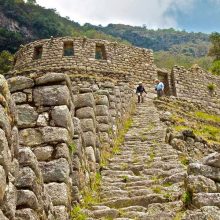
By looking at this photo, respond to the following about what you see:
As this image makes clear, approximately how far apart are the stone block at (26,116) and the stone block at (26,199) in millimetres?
1876

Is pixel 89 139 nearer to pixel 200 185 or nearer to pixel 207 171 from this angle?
pixel 207 171

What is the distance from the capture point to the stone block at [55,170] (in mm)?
5988

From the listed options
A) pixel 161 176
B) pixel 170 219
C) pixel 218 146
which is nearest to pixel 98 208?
pixel 170 219

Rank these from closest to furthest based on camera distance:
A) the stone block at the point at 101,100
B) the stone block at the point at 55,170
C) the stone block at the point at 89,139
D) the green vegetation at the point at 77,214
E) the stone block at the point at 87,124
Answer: the stone block at the point at 55,170 → the green vegetation at the point at 77,214 → the stone block at the point at 89,139 → the stone block at the point at 87,124 → the stone block at the point at 101,100

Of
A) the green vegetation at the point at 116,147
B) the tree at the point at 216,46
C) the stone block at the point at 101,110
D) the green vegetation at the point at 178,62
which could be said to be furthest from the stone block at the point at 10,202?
the green vegetation at the point at 178,62

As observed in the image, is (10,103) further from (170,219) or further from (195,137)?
(195,137)

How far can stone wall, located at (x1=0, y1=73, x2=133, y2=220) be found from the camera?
4.10 m

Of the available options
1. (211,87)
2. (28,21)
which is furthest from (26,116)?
(28,21)

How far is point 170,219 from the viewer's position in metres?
6.01

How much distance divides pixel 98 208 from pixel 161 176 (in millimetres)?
2017

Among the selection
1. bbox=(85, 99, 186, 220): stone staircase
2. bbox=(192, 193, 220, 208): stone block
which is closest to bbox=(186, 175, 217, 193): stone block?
bbox=(192, 193, 220, 208): stone block

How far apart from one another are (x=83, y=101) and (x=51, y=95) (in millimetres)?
2608

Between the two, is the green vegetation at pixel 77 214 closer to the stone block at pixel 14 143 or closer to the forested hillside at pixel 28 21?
the stone block at pixel 14 143

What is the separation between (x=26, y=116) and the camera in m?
6.43
